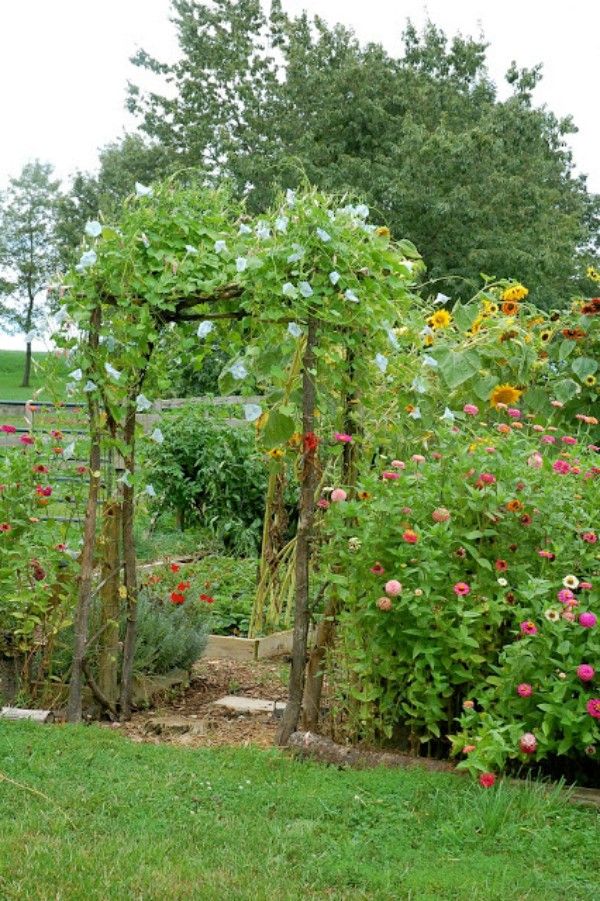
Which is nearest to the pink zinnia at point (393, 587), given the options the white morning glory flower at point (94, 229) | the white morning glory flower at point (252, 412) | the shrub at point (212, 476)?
the white morning glory flower at point (252, 412)

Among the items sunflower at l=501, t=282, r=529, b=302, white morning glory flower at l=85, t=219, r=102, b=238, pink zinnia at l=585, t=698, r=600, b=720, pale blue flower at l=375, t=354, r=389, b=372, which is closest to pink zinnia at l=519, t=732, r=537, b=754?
pink zinnia at l=585, t=698, r=600, b=720

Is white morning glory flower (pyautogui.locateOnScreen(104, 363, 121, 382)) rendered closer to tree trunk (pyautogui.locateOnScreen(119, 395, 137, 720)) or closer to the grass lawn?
tree trunk (pyautogui.locateOnScreen(119, 395, 137, 720))

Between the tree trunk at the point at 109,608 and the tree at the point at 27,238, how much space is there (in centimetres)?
3212

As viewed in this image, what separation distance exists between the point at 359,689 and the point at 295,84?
23.9m

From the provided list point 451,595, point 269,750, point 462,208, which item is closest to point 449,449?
point 451,595

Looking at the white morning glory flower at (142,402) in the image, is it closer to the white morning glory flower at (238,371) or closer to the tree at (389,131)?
the white morning glory flower at (238,371)

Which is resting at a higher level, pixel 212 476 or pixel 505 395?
pixel 505 395

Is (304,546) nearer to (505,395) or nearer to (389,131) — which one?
(505,395)

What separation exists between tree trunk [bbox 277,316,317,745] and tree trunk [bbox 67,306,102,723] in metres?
0.92

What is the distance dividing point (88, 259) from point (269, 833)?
2.38 m

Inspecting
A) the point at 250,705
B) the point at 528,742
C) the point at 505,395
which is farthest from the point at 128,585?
the point at 528,742

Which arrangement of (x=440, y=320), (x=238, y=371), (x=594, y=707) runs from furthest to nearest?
(x=440, y=320)
(x=238, y=371)
(x=594, y=707)

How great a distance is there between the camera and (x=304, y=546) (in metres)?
4.46

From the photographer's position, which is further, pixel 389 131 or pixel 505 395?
pixel 389 131
